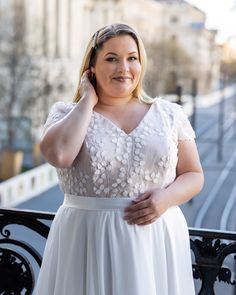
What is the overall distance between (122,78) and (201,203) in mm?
4497

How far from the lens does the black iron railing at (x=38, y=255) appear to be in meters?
1.11

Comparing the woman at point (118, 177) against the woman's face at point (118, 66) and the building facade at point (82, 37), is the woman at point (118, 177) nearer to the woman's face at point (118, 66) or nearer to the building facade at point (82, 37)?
the woman's face at point (118, 66)

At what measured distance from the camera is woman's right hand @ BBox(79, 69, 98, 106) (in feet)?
2.78

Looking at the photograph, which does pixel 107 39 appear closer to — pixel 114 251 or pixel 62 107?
pixel 62 107

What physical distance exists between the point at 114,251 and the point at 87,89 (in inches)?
11.1

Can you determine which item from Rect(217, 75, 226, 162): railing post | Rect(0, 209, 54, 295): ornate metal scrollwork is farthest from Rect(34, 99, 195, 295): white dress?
Rect(217, 75, 226, 162): railing post

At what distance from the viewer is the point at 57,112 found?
873mm

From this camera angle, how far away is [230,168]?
7488 millimetres

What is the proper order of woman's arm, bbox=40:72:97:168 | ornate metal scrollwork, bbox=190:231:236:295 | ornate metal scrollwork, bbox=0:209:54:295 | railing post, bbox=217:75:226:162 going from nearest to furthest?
1. woman's arm, bbox=40:72:97:168
2. ornate metal scrollwork, bbox=190:231:236:295
3. ornate metal scrollwork, bbox=0:209:54:295
4. railing post, bbox=217:75:226:162

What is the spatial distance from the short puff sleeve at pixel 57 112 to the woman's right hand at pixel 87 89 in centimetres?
4

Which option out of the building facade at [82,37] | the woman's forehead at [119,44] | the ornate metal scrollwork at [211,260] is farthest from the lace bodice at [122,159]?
the building facade at [82,37]

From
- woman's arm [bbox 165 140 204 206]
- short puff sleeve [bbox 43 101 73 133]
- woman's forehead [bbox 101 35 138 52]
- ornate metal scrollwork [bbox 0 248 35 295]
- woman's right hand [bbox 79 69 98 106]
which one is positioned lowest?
ornate metal scrollwork [bbox 0 248 35 295]

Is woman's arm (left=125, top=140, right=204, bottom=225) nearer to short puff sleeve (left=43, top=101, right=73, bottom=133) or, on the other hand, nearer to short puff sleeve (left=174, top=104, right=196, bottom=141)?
short puff sleeve (left=174, top=104, right=196, bottom=141)

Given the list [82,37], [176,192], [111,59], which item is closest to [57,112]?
[111,59]
